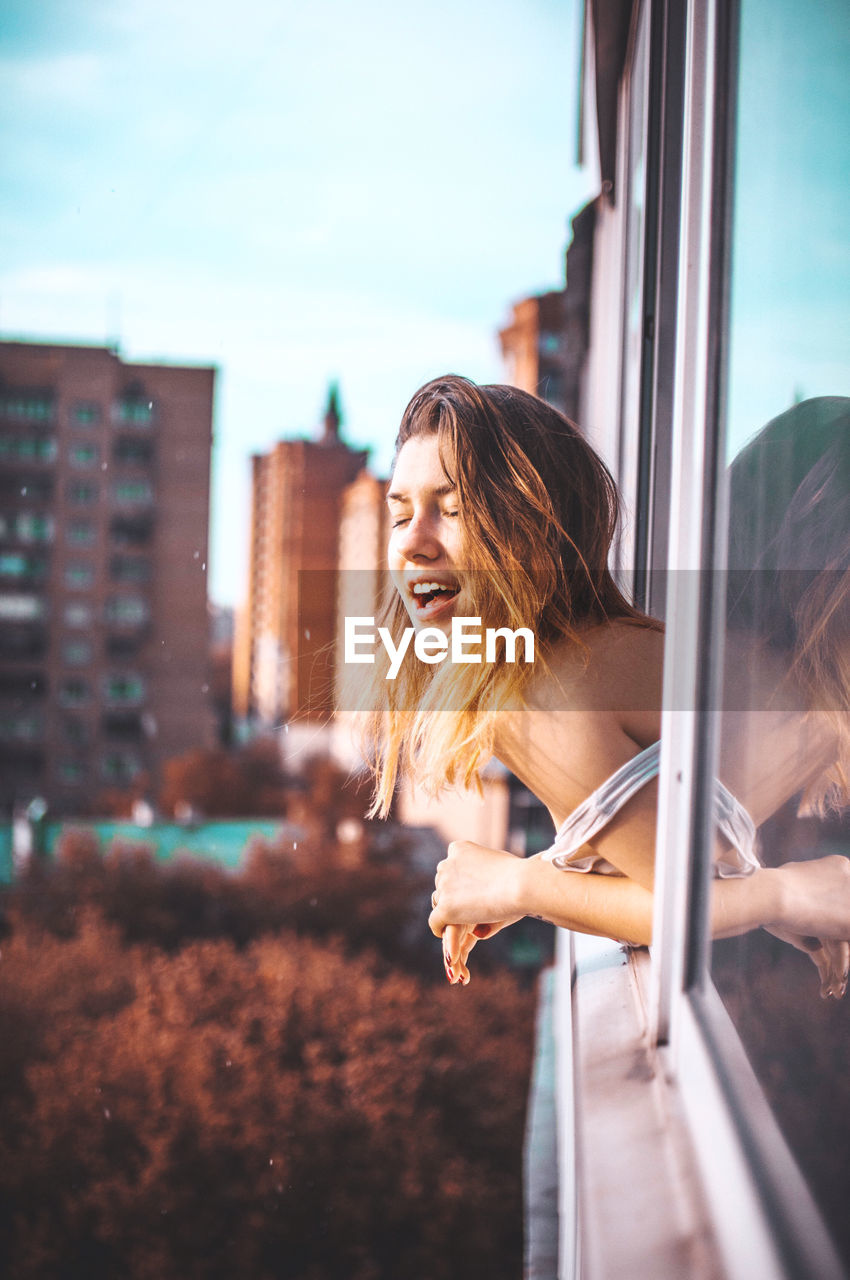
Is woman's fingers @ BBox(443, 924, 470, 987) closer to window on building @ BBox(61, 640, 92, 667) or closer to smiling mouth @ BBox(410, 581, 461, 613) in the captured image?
smiling mouth @ BBox(410, 581, 461, 613)

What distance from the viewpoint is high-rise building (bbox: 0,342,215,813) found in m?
8.67

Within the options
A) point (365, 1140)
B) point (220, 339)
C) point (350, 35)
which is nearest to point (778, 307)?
point (220, 339)

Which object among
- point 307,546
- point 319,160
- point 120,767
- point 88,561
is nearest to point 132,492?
point 88,561

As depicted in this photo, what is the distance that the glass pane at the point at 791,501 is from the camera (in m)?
0.43

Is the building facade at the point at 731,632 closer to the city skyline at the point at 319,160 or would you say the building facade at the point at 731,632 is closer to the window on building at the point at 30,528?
the city skyline at the point at 319,160

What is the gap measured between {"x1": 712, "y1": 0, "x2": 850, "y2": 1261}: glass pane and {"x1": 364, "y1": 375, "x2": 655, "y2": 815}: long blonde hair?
9 cm

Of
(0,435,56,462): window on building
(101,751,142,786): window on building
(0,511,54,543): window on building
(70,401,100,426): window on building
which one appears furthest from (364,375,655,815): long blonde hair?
(101,751,142,786): window on building

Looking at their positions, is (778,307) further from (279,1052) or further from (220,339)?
(279,1052)

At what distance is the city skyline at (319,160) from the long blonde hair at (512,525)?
6 cm

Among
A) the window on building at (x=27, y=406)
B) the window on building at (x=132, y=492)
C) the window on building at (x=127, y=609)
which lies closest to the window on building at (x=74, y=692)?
the window on building at (x=127, y=609)

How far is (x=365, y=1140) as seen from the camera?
6922 mm

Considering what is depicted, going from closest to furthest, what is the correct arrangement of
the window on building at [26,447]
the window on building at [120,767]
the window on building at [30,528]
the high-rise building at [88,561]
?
the window on building at [26,447]
the high-rise building at [88,561]
the window on building at [30,528]
the window on building at [120,767]

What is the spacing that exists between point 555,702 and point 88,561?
31.2 ft

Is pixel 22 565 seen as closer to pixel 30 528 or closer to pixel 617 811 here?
pixel 30 528
